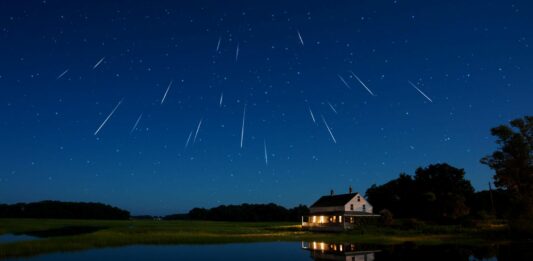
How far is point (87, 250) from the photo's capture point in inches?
1556

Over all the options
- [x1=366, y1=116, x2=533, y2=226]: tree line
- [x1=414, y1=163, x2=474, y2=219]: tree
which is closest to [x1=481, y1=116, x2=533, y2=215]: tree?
[x1=366, y1=116, x2=533, y2=226]: tree line

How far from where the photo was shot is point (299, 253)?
3781 cm

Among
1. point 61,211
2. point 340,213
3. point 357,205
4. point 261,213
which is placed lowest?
point 340,213

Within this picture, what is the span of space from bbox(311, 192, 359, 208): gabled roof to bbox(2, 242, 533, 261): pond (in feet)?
81.6

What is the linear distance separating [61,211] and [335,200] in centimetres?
10936

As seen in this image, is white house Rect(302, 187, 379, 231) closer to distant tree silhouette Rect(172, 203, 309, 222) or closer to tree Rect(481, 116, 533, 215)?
tree Rect(481, 116, 533, 215)

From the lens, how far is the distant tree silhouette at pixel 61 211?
476 feet

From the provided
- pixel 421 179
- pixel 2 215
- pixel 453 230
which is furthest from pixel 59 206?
pixel 453 230

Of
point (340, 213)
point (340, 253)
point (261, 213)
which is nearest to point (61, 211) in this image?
point (261, 213)

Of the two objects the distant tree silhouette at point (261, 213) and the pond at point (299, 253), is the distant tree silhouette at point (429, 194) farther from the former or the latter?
the distant tree silhouette at point (261, 213)

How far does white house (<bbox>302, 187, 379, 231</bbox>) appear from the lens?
213 ft

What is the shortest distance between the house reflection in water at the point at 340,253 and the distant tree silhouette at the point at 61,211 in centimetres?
12625

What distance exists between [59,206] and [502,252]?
480 ft

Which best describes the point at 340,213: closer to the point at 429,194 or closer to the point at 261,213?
the point at 429,194
